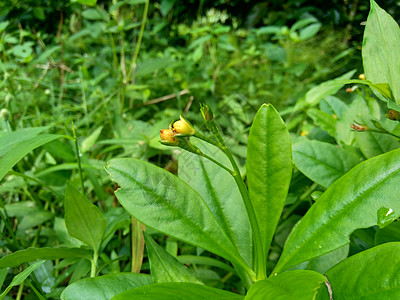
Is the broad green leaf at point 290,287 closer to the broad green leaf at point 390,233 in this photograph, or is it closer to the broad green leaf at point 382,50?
the broad green leaf at point 390,233

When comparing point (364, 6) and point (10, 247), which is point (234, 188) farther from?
point (364, 6)

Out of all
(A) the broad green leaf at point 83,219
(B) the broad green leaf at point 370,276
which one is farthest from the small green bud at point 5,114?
(B) the broad green leaf at point 370,276

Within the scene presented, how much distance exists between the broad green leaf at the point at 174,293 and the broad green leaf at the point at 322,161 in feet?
0.72

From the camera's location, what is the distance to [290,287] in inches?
13.6

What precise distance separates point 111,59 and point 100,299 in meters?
1.69

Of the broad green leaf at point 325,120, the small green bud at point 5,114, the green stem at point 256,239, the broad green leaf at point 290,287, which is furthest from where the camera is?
the small green bud at point 5,114

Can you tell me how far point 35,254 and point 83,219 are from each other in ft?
0.28

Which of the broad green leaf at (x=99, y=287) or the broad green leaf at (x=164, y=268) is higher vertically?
the broad green leaf at (x=99, y=287)

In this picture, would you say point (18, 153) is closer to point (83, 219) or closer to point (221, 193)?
point (83, 219)

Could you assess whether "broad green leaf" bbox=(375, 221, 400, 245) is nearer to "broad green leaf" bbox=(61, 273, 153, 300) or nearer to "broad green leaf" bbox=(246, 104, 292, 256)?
"broad green leaf" bbox=(246, 104, 292, 256)

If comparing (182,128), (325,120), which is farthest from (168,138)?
(325,120)

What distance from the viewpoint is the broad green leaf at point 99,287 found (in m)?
0.41

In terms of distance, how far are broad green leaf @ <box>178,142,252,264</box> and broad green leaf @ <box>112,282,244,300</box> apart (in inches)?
4.2

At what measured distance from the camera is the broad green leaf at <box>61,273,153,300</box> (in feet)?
1.35
